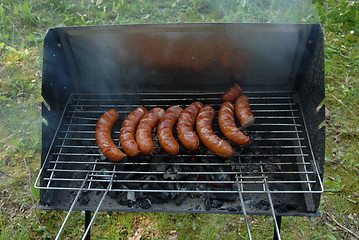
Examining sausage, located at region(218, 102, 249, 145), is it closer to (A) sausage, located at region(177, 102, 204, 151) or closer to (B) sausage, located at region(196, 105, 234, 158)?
(B) sausage, located at region(196, 105, 234, 158)

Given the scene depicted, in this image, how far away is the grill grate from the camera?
3.23 metres

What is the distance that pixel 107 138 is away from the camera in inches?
134

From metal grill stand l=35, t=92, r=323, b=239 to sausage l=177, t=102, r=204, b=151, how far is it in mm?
133

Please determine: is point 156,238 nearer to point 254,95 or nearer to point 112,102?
point 112,102

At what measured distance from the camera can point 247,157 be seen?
3508 millimetres

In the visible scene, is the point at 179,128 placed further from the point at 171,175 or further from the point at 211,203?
the point at 211,203

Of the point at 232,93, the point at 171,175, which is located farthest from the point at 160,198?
the point at 232,93

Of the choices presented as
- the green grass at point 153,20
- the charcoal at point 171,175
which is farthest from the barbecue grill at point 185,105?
the green grass at point 153,20

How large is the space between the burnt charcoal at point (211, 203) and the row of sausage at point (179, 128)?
0.46 metres

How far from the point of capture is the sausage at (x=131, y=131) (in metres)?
3.30

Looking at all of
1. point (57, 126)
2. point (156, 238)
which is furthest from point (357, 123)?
point (57, 126)

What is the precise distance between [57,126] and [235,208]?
2.13 meters

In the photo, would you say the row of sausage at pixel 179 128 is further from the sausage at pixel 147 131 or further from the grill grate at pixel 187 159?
the grill grate at pixel 187 159

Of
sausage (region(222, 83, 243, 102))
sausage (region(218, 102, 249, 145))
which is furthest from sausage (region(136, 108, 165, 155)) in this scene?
sausage (region(222, 83, 243, 102))
